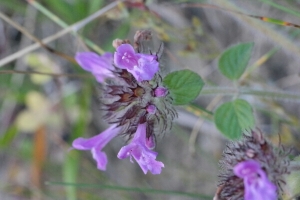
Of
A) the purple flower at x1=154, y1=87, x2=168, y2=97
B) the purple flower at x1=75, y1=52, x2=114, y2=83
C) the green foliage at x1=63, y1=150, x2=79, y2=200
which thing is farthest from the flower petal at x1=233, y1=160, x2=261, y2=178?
the green foliage at x1=63, y1=150, x2=79, y2=200

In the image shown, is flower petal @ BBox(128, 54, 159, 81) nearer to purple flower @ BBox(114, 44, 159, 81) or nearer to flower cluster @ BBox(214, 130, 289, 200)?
purple flower @ BBox(114, 44, 159, 81)

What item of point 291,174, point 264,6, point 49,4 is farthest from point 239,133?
point 49,4

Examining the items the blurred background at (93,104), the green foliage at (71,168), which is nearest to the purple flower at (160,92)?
the blurred background at (93,104)

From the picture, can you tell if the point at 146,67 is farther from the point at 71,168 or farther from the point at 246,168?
the point at 71,168

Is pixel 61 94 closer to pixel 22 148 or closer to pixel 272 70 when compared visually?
pixel 22 148

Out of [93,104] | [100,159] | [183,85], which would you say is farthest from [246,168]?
[93,104]
